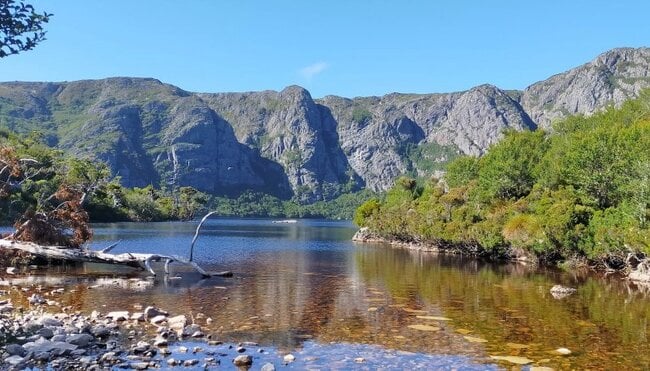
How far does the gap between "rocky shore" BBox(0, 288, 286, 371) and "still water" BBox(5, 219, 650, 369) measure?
148 centimetres

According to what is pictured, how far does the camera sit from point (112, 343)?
16062mm

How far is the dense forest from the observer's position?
44062 millimetres

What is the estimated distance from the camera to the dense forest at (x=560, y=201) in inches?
1735

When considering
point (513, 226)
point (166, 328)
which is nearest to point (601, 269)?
point (513, 226)

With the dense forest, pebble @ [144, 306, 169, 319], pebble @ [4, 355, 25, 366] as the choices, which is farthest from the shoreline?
pebble @ [4, 355, 25, 366]

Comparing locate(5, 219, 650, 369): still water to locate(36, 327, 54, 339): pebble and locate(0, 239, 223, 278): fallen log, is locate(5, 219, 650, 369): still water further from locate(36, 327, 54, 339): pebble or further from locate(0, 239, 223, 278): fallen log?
locate(36, 327, 54, 339): pebble

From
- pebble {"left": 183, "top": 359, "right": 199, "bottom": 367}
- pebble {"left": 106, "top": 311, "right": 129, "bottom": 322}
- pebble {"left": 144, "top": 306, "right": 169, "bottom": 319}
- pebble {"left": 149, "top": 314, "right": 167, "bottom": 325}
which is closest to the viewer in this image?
pebble {"left": 183, "top": 359, "right": 199, "bottom": 367}

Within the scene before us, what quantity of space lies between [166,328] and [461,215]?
2161 inches

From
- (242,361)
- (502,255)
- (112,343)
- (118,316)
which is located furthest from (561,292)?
(502,255)

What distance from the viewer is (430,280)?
39125 millimetres

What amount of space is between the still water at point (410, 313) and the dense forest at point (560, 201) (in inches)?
202

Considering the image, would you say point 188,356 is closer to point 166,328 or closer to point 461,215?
point 166,328

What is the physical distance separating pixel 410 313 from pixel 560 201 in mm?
33098

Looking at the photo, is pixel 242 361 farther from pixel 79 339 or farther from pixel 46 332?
pixel 46 332
